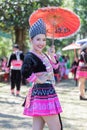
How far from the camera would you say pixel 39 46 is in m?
4.76

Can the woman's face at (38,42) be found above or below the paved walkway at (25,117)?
above

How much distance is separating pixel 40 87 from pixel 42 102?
175 mm

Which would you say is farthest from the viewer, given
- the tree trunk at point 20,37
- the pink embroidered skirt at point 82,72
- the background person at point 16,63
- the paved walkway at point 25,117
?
the tree trunk at point 20,37

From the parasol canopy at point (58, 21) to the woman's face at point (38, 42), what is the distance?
1.40 m

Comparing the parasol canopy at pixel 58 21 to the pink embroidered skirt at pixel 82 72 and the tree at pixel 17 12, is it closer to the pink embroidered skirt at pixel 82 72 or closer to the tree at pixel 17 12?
the pink embroidered skirt at pixel 82 72

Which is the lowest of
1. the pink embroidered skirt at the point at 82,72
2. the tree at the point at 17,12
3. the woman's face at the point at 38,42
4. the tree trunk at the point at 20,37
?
the tree trunk at the point at 20,37

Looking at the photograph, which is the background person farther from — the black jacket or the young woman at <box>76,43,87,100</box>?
the black jacket

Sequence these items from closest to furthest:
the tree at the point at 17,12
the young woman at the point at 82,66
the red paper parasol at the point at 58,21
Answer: the red paper parasol at the point at 58,21, the young woman at the point at 82,66, the tree at the point at 17,12

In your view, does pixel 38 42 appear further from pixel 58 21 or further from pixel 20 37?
pixel 20 37

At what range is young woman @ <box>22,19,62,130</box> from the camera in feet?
15.3

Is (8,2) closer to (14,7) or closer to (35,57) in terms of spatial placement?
(14,7)

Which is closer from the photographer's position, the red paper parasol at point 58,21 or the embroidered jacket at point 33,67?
the embroidered jacket at point 33,67

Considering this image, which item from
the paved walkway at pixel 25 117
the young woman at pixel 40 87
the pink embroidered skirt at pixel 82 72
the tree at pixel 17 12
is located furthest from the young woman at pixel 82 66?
the tree at pixel 17 12

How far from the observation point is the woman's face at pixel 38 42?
475cm
